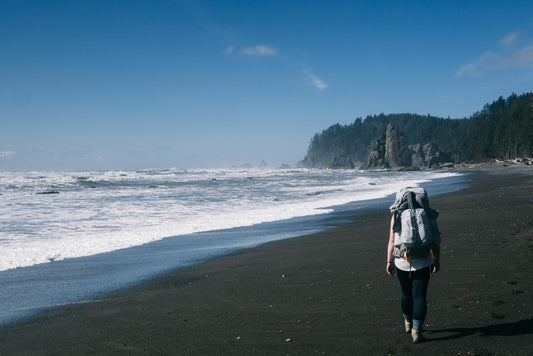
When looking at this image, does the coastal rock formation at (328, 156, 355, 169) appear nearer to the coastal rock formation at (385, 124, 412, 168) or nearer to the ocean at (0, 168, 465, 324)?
the coastal rock formation at (385, 124, 412, 168)

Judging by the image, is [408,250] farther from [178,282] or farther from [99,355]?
[178,282]

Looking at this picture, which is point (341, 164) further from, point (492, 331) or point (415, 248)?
point (415, 248)

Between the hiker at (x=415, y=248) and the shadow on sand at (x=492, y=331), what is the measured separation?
0.33 metres

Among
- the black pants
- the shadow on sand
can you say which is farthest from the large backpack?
the shadow on sand

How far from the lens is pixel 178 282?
6.93m

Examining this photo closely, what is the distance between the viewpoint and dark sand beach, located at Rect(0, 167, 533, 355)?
4094 millimetres

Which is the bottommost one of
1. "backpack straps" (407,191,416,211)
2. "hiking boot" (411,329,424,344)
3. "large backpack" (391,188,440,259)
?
"hiking boot" (411,329,424,344)

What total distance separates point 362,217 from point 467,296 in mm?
9993

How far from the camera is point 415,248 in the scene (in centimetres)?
388

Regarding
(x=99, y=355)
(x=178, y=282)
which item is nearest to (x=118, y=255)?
(x=178, y=282)

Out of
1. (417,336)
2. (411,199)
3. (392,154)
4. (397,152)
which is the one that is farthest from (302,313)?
(397,152)

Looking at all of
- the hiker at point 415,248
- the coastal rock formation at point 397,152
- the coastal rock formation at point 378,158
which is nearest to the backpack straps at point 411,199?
the hiker at point 415,248

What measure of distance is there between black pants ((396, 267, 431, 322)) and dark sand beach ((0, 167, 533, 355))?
317 mm

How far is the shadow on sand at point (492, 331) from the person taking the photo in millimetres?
4070
